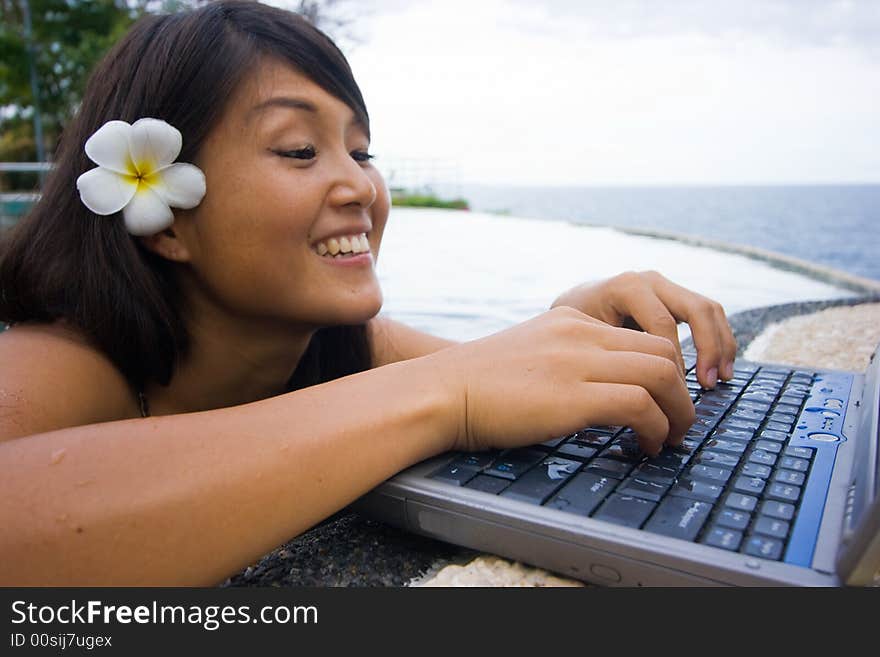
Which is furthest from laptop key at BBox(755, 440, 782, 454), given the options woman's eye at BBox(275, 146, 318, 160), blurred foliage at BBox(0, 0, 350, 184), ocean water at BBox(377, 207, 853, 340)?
blurred foliage at BBox(0, 0, 350, 184)

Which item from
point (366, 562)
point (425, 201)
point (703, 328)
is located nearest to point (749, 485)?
point (366, 562)

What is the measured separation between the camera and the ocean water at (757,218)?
292 inches

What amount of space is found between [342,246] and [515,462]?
43 cm

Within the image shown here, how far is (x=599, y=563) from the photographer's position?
1.64 ft

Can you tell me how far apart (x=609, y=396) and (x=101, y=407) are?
575 mm

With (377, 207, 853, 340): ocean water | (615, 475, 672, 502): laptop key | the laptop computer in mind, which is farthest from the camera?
(377, 207, 853, 340): ocean water

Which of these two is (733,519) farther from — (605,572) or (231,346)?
(231,346)

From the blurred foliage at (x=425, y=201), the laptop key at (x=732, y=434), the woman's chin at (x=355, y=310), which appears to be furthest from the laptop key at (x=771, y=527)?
the blurred foliage at (x=425, y=201)

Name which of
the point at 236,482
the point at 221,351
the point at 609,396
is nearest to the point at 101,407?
the point at 221,351

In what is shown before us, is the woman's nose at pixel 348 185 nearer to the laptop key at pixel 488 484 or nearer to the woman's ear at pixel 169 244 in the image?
the woman's ear at pixel 169 244

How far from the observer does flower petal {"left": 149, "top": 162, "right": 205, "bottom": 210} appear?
868 mm

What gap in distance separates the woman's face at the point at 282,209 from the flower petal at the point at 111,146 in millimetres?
92

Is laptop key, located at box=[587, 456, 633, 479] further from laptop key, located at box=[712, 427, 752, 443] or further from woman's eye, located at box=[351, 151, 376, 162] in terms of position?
woman's eye, located at box=[351, 151, 376, 162]

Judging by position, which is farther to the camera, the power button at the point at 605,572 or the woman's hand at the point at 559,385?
the woman's hand at the point at 559,385
